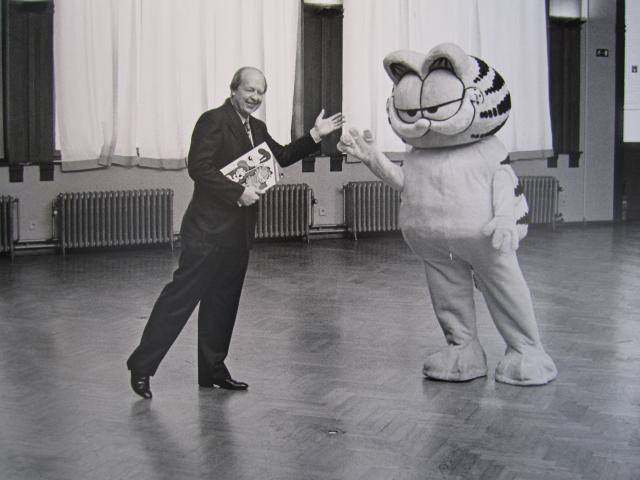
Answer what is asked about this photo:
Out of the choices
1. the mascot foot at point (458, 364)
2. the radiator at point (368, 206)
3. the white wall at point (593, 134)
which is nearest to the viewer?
the mascot foot at point (458, 364)

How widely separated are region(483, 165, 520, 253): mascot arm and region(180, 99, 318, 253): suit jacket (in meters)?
1.12

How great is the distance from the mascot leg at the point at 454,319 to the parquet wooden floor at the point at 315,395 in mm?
99

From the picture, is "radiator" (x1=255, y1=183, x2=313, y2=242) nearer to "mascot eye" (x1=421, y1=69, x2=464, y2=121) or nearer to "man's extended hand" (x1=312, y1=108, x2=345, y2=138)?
"man's extended hand" (x1=312, y1=108, x2=345, y2=138)

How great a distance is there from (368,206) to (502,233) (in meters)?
6.34

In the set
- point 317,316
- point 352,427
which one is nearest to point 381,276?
point 317,316

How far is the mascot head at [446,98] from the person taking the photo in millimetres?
4746

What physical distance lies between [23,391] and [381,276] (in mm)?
4106

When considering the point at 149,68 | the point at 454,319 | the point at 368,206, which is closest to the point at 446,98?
the point at 454,319

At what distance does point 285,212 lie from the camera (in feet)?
35.0

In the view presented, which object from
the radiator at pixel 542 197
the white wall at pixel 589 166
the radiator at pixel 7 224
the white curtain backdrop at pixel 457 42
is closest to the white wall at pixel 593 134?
the white wall at pixel 589 166

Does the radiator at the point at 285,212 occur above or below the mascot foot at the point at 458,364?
above

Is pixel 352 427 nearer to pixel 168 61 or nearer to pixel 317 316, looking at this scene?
pixel 317 316

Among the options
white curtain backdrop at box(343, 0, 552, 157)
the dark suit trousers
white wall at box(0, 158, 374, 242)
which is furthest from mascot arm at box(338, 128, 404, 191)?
white curtain backdrop at box(343, 0, 552, 157)

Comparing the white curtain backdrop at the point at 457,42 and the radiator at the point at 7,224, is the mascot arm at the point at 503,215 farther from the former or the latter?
the white curtain backdrop at the point at 457,42
